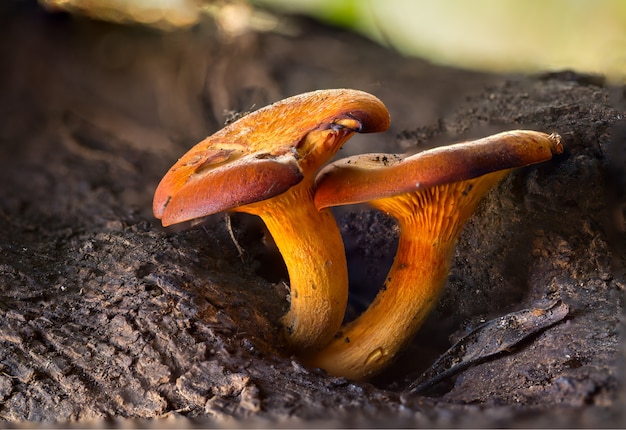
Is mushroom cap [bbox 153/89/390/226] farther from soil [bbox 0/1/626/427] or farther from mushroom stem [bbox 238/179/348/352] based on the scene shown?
soil [bbox 0/1/626/427]

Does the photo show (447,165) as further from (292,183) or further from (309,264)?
(309,264)

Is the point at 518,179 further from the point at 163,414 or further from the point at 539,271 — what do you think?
the point at 163,414

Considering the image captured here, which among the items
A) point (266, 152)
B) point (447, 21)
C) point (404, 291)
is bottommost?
point (404, 291)

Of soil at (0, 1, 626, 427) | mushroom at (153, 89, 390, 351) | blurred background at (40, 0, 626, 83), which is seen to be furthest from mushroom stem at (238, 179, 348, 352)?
blurred background at (40, 0, 626, 83)

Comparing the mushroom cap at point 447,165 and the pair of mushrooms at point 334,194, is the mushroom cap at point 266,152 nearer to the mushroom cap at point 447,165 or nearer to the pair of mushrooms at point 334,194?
the pair of mushrooms at point 334,194

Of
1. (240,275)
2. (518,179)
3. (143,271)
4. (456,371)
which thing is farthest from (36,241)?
(518,179)

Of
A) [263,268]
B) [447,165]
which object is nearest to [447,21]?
[263,268]
